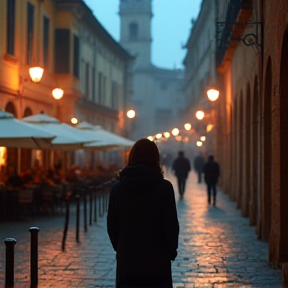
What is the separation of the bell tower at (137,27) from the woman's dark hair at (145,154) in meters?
96.6

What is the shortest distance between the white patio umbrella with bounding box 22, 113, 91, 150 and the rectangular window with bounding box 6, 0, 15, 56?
3.24m

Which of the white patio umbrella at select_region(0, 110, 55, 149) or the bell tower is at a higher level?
the bell tower

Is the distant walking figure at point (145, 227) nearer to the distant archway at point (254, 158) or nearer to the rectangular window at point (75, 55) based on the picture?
the distant archway at point (254, 158)

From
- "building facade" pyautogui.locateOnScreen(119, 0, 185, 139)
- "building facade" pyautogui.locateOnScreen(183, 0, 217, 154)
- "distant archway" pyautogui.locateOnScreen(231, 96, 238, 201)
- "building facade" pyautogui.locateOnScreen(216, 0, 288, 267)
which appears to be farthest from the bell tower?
"building facade" pyautogui.locateOnScreen(216, 0, 288, 267)

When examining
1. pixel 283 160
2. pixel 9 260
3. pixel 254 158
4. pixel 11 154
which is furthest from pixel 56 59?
pixel 9 260

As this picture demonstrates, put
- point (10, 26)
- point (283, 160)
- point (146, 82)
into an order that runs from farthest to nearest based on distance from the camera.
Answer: point (146, 82)
point (10, 26)
point (283, 160)

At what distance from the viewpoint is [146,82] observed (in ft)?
343

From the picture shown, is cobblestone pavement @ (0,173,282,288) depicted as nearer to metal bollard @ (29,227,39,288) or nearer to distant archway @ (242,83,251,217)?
metal bollard @ (29,227,39,288)

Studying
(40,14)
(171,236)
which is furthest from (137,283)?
(40,14)

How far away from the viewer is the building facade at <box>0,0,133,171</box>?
25.5 meters

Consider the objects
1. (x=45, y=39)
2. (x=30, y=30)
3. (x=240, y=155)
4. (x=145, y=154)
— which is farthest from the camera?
(x=45, y=39)

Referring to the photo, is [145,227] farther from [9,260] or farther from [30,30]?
[30,30]

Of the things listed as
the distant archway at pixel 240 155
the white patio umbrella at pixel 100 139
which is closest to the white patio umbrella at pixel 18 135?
the distant archway at pixel 240 155

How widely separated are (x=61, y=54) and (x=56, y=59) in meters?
0.32
